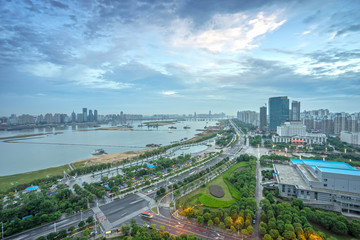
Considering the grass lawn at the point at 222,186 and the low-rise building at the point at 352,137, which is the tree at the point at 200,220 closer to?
→ the grass lawn at the point at 222,186

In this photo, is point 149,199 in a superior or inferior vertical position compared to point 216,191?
inferior

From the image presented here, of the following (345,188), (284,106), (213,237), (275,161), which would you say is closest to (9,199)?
(213,237)

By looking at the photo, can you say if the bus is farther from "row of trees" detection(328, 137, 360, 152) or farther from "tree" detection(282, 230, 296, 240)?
"row of trees" detection(328, 137, 360, 152)

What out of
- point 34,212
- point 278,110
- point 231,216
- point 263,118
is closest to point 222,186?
point 231,216

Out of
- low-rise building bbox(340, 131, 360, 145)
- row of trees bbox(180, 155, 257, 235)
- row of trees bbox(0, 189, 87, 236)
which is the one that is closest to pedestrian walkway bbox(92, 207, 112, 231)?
row of trees bbox(0, 189, 87, 236)

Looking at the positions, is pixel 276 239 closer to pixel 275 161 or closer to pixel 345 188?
pixel 345 188

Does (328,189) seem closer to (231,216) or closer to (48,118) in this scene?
(231,216)

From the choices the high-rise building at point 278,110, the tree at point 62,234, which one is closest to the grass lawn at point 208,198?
the tree at point 62,234
